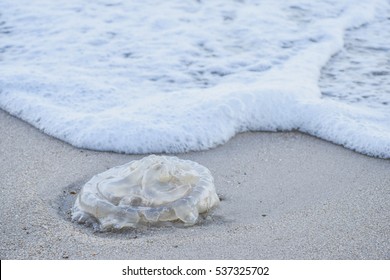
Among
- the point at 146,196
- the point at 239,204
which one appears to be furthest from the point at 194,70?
the point at 146,196

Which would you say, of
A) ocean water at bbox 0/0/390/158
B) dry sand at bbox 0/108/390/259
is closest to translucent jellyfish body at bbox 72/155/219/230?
dry sand at bbox 0/108/390/259

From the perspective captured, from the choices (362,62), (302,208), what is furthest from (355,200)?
(362,62)

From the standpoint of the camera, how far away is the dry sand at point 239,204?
8.22ft

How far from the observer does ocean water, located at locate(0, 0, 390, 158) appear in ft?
11.7

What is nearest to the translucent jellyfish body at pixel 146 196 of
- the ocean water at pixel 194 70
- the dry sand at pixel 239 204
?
the dry sand at pixel 239 204

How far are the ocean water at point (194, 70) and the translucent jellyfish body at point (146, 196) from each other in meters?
0.54

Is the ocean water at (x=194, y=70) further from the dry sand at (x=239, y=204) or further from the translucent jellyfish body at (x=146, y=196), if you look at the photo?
the translucent jellyfish body at (x=146, y=196)

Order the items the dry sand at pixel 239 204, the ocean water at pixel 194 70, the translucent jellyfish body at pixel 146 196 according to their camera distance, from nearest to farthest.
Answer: the dry sand at pixel 239 204 < the translucent jellyfish body at pixel 146 196 < the ocean water at pixel 194 70

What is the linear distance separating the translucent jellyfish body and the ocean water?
54 centimetres

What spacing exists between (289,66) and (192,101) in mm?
914

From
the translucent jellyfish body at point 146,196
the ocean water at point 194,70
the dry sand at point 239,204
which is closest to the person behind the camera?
the dry sand at point 239,204

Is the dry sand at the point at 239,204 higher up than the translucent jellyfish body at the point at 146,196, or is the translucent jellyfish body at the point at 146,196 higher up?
the translucent jellyfish body at the point at 146,196

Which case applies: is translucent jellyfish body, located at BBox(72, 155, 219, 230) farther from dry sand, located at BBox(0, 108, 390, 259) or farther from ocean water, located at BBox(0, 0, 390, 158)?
ocean water, located at BBox(0, 0, 390, 158)

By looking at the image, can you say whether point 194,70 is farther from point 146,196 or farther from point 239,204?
point 146,196
